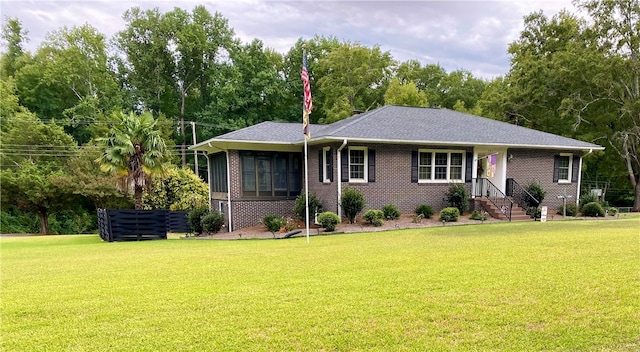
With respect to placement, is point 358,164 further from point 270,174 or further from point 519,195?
point 519,195

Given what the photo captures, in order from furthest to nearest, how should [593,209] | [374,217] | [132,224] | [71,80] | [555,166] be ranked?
[71,80] → [555,166] → [593,209] → [132,224] → [374,217]

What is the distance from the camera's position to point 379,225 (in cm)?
1279

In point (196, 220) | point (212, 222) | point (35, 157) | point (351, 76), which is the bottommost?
point (196, 220)

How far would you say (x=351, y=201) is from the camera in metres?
13.0

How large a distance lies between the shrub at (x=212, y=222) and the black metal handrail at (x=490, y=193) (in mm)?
11055

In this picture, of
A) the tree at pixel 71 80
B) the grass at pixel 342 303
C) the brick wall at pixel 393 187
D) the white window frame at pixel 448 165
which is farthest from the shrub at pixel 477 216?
the tree at pixel 71 80

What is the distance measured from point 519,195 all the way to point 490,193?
1205mm

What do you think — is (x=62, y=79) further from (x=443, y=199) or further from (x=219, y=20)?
(x=443, y=199)

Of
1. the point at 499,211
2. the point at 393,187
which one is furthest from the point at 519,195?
the point at 393,187

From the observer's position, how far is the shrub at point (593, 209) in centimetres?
1479

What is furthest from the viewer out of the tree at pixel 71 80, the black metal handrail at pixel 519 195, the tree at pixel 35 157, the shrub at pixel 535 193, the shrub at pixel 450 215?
the tree at pixel 71 80

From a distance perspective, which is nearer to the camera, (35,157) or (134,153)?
(134,153)

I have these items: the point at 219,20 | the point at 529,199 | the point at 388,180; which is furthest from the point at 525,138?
the point at 219,20

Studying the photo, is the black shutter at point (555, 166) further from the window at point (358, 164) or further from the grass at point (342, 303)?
the grass at point (342, 303)
